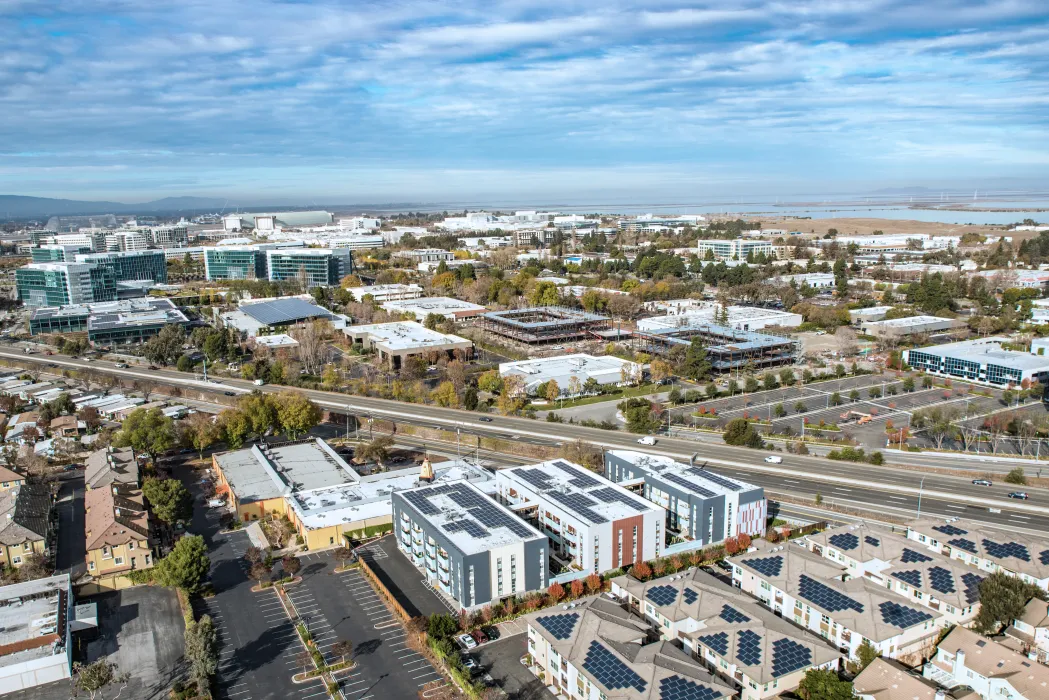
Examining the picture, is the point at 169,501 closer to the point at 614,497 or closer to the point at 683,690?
the point at 614,497

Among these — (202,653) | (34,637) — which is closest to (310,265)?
(34,637)

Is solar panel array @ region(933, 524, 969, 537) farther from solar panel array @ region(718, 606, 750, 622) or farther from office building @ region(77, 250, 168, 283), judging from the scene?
office building @ region(77, 250, 168, 283)

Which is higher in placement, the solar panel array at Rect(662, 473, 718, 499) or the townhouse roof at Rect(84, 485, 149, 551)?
the solar panel array at Rect(662, 473, 718, 499)

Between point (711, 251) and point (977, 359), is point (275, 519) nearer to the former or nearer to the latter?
point (977, 359)

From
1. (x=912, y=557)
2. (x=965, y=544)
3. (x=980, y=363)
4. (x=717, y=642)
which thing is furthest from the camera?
(x=980, y=363)

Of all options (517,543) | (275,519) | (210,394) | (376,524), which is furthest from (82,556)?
(210,394)

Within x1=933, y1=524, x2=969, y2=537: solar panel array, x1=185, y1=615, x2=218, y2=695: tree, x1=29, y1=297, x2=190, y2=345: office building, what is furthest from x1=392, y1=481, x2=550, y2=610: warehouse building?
x1=29, y1=297, x2=190, y2=345: office building

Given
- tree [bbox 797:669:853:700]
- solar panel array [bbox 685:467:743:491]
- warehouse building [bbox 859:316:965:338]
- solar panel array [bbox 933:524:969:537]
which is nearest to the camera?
tree [bbox 797:669:853:700]
